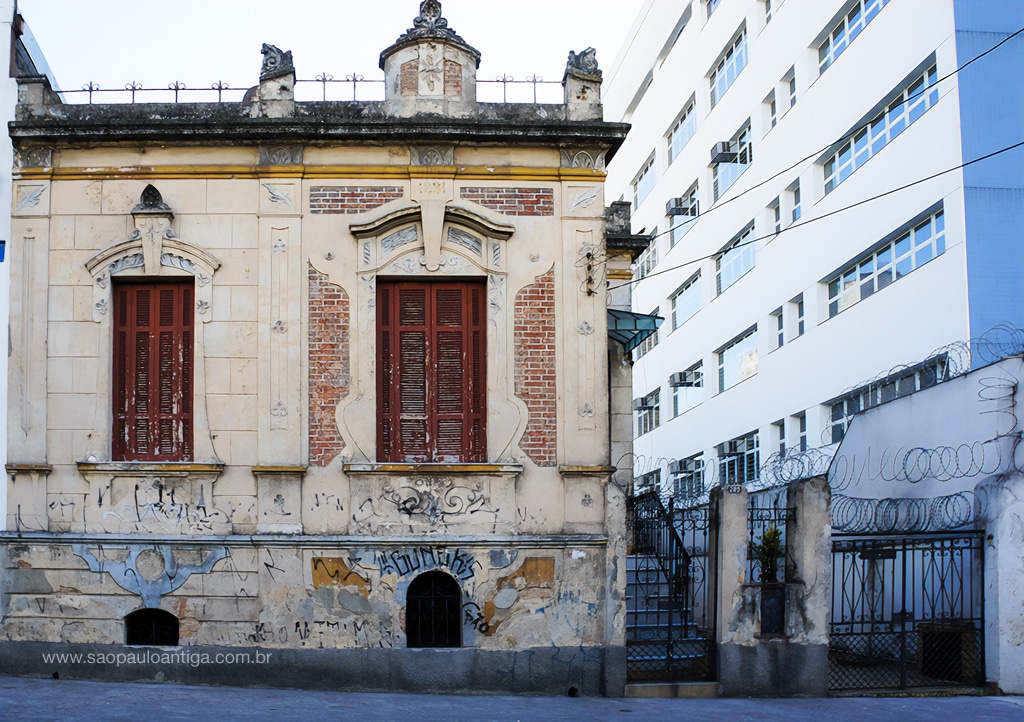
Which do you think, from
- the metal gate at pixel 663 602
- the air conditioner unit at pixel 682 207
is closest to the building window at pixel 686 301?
the air conditioner unit at pixel 682 207

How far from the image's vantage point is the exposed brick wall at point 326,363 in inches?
507

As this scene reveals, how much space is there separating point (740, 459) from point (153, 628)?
22.1 metres

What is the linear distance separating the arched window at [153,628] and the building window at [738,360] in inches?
815

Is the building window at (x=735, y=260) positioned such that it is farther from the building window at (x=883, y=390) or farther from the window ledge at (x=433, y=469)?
the window ledge at (x=433, y=469)

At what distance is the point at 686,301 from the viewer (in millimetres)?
37812

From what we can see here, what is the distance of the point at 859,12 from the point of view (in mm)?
24672

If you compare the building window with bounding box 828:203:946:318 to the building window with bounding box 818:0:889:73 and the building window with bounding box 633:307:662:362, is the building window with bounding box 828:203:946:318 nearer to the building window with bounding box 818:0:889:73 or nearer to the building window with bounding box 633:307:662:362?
the building window with bounding box 818:0:889:73

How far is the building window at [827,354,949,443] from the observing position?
2055cm

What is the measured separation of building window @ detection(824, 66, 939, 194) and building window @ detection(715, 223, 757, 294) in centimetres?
390

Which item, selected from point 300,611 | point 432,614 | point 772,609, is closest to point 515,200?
point 432,614

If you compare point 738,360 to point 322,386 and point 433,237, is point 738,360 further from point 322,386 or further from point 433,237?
point 322,386

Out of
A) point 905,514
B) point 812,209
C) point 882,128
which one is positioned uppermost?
point 882,128

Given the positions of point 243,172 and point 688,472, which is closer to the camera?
point 243,172

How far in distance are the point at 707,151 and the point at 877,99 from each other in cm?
1172
